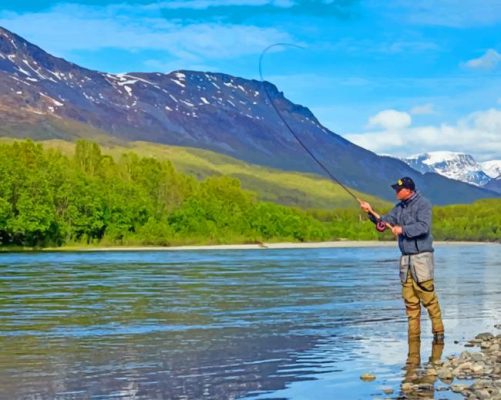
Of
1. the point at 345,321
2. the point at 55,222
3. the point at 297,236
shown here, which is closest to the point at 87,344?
the point at 345,321

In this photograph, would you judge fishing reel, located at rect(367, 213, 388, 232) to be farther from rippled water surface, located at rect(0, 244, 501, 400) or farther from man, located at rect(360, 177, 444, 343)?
rippled water surface, located at rect(0, 244, 501, 400)

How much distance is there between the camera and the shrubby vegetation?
10638cm

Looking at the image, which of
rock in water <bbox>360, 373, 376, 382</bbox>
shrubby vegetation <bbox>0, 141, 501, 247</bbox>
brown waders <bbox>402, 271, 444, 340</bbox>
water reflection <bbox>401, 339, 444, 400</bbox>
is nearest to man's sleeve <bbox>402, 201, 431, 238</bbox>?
brown waders <bbox>402, 271, 444, 340</bbox>

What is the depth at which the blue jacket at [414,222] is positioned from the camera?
1614cm

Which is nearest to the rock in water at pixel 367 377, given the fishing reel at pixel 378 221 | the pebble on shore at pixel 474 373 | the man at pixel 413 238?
the pebble on shore at pixel 474 373

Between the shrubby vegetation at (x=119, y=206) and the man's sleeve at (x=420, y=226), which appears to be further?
the shrubby vegetation at (x=119, y=206)

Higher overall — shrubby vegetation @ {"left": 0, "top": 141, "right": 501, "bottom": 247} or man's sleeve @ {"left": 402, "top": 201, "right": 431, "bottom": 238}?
shrubby vegetation @ {"left": 0, "top": 141, "right": 501, "bottom": 247}

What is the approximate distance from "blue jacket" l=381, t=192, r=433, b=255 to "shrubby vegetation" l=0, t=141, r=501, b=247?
89.3m

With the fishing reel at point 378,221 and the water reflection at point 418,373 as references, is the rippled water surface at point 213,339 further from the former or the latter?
the fishing reel at point 378,221

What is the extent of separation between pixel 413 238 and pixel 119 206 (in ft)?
360

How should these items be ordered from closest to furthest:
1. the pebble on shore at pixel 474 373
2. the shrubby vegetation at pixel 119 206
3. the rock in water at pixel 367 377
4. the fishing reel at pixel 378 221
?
the pebble on shore at pixel 474 373, the rock in water at pixel 367 377, the fishing reel at pixel 378 221, the shrubby vegetation at pixel 119 206

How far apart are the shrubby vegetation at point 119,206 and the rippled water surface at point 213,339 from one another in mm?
72680

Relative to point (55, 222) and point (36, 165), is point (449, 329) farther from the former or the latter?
point (36, 165)

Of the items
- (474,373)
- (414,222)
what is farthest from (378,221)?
(474,373)
